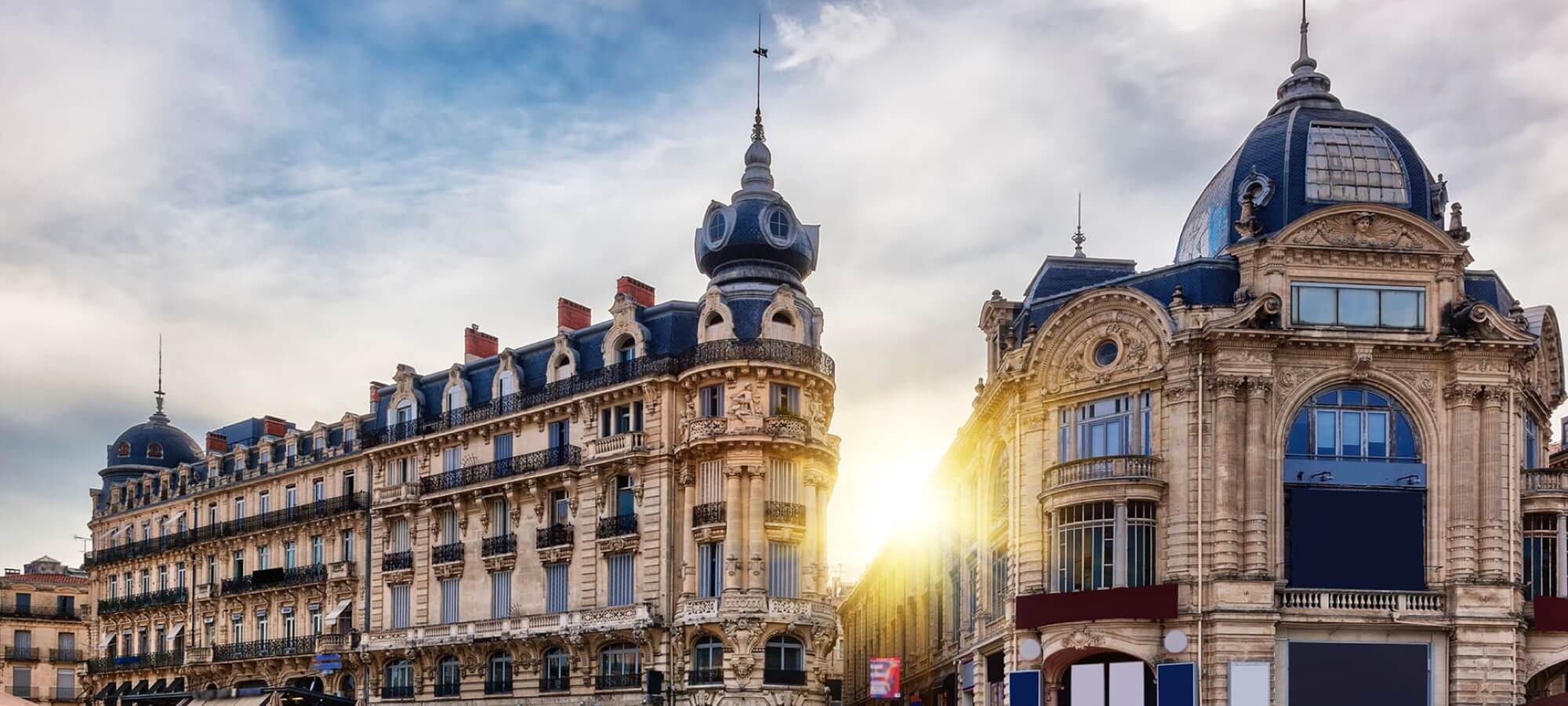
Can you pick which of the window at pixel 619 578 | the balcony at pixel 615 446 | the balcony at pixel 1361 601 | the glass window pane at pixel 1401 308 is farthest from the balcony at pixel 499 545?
the glass window pane at pixel 1401 308

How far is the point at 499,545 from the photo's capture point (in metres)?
57.1

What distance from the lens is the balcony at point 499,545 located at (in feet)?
186

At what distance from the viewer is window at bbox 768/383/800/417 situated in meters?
52.6

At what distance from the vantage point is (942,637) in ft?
200

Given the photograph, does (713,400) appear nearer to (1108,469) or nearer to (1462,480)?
(1108,469)

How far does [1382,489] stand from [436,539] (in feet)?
111

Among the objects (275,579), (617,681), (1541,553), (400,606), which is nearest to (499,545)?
(400,606)

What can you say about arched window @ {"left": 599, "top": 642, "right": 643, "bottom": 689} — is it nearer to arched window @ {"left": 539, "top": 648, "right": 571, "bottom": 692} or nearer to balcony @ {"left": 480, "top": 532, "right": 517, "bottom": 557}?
arched window @ {"left": 539, "top": 648, "right": 571, "bottom": 692}

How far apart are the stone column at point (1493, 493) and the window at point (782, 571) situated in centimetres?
2050

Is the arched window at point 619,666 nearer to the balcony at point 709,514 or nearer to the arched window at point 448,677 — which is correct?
the balcony at point 709,514

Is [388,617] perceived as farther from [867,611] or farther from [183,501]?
[867,611]

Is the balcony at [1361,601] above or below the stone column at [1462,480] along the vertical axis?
below

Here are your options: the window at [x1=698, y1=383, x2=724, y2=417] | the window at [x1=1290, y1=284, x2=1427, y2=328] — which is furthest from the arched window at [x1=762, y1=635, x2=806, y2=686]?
the window at [x1=1290, y1=284, x2=1427, y2=328]

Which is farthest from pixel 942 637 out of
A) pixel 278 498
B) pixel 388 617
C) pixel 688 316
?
pixel 278 498
